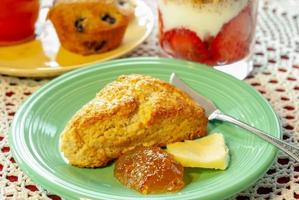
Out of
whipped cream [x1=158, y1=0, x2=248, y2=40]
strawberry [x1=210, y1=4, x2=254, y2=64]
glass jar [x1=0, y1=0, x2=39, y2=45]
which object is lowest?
glass jar [x1=0, y1=0, x2=39, y2=45]

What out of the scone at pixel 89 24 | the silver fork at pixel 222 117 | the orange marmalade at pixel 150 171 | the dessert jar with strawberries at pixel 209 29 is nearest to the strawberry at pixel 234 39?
the dessert jar with strawberries at pixel 209 29

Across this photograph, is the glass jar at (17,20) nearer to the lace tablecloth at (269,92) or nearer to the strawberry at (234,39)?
the lace tablecloth at (269,92)

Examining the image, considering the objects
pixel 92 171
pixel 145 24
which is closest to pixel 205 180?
pixel 92 171

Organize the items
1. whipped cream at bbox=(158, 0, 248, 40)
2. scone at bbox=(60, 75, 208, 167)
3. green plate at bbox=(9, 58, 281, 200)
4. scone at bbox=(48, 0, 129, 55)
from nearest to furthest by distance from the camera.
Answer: green plate at bbox=(9, 58, 281, 200), scone at bbox=(60, 75, 208, 167), whipped cream at bbox=(158, 0, 248, 40), scone at bbox=(48, 0, 129, 55)

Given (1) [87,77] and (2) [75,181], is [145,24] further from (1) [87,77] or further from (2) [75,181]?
(2) [75,181]

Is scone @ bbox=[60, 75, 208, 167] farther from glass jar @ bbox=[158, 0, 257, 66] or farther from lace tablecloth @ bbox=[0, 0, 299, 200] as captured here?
glass jar @ bbox=[158, 0, 257, 66]

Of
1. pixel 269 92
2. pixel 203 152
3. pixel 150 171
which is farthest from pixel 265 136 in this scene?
pixel 269 92

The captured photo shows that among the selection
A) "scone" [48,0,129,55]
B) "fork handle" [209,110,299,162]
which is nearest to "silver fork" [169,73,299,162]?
"fork handle" [209,110,299,162]
